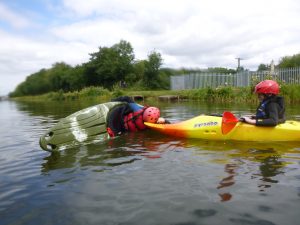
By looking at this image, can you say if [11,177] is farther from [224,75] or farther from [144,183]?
[224,75]

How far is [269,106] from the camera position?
20.5 feet

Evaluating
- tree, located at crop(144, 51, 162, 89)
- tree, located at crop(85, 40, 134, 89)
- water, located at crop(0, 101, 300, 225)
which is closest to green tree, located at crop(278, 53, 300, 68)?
tree, located at crop(144, 51, 162, 89)

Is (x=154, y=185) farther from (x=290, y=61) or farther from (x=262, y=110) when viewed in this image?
(x=290, y=61)

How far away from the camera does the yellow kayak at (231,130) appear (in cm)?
628

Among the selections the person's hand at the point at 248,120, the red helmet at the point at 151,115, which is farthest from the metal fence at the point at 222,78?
the person's hand at the point at 248,120

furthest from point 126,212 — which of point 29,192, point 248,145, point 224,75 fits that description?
point 224,75

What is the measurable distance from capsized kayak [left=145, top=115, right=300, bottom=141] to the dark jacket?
0.13 m

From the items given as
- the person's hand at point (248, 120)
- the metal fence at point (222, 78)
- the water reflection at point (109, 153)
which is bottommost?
the water reflection at point (109, 153)

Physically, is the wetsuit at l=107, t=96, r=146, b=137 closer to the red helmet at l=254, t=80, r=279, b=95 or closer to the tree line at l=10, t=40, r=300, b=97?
the red helmet at l=254, t=80, r=279, b=95

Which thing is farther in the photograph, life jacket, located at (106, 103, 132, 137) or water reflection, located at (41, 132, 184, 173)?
life jacket, located at (106, 103, 132, 137)

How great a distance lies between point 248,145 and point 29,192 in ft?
12.7

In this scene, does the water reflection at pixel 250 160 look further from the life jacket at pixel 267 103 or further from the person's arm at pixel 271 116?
the life jacket at pixel 267 103

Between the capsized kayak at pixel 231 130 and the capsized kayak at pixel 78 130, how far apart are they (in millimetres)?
1208

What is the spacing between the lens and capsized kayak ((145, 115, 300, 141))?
6277 mm
